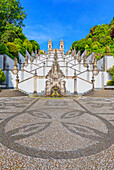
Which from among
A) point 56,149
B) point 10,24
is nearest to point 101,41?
point 10,24

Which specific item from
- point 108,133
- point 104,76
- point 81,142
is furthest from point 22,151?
point 104,76

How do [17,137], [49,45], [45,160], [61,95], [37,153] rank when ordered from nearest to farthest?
[45,160]
[37,153]
[17,137]
[61,95]
[49,45]

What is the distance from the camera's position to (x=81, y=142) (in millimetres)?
1796

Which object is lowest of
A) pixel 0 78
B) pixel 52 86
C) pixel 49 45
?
pixel 52 86

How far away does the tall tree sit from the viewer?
24859mm

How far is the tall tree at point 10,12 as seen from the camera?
979 inches

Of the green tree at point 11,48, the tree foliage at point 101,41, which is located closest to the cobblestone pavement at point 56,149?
the green tree at point 11,48

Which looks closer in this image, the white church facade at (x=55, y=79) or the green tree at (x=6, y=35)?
the white church facade at (x=55, y=79)

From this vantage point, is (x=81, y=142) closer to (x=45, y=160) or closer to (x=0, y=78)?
(x=45, y=160)

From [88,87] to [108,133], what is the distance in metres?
15.1

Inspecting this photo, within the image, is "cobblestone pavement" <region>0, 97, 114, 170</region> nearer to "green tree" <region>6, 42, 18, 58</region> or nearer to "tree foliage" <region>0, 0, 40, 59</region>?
"tree foliage" <region>0, 0, 40, 59</region>

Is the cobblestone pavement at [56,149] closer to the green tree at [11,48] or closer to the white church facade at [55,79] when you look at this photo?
the white church facade at [55,79]

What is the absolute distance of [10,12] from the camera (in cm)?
2689

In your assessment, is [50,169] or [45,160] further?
[45,160]
